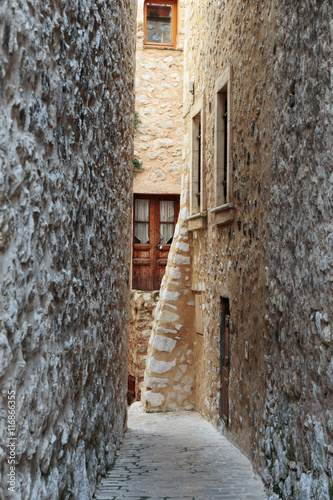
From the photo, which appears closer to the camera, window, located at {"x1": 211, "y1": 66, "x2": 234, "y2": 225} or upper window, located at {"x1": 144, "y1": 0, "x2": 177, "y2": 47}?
window, located at {"x1": 211, "y1": 66, "x2": 234, "y2": 225}

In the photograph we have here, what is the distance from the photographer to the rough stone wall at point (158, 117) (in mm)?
12109

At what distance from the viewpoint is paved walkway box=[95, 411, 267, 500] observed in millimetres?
4203

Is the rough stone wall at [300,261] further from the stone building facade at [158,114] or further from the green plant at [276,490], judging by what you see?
the stone building facade at [158,114]

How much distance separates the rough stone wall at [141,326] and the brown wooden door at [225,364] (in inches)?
147

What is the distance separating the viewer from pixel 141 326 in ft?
35.1

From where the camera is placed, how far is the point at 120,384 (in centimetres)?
596

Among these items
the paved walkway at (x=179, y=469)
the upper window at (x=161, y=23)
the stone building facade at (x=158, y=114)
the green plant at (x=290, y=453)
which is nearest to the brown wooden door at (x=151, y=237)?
the stone building facade at (x=158, y=114)

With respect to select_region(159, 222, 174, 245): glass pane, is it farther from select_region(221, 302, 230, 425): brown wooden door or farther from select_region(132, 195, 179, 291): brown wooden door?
select_region(221, 302, 230, 425): brown wooden door

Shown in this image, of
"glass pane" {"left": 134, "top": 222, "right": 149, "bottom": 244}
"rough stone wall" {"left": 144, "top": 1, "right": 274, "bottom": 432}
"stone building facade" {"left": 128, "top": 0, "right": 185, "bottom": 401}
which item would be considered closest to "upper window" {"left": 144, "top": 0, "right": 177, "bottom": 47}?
"stone building facade" {"left": 128, "top": 0, "right": 185, "bottom": 401}

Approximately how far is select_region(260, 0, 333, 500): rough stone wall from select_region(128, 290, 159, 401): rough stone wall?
6.15 meters

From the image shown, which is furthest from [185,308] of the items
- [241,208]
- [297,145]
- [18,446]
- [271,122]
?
[18,446]

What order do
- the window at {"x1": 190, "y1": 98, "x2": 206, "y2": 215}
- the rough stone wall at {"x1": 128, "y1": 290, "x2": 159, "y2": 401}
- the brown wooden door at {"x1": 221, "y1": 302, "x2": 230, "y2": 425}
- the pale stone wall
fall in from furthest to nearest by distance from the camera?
the rough stone wall at {"x1": 128, "y1": 290, "x2": 159, "y2": 401} → the pale stone wall → the window at {"x1": 190, "y1": 98, "x2": 206, "y2": 215} → the brown wooden door at {"x1": 221, "y1": 302, "x2": 230, "y2": 425}

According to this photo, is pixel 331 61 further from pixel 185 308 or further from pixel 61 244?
pixel 185 308

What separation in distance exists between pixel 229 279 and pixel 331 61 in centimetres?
360
